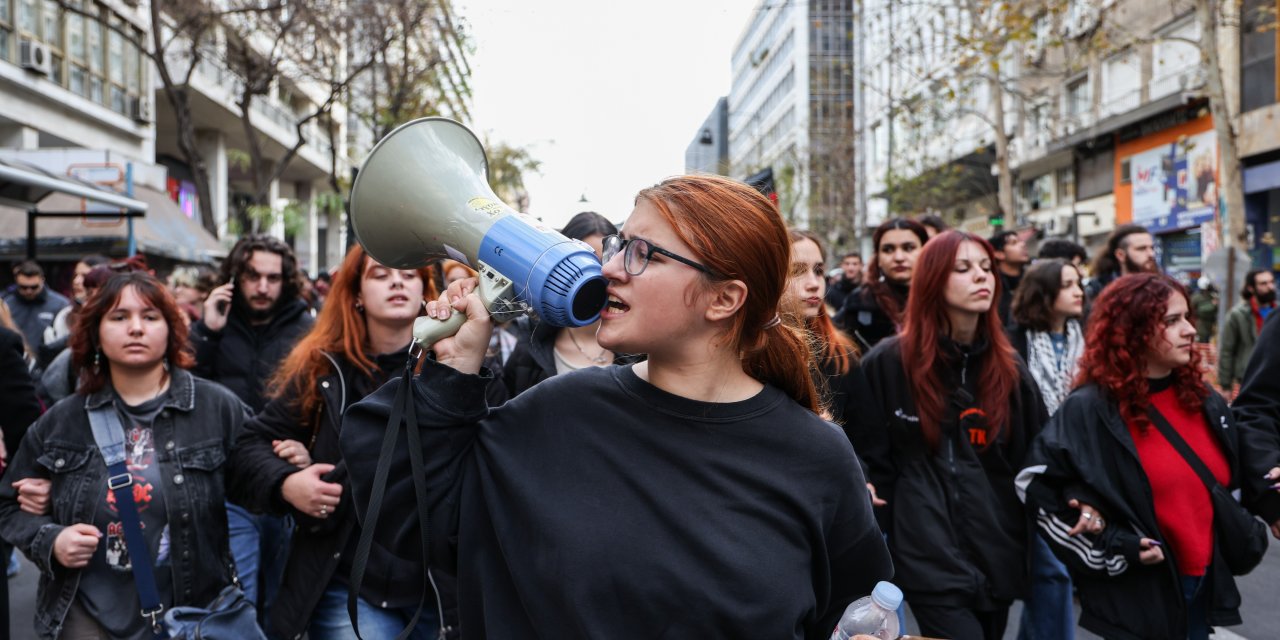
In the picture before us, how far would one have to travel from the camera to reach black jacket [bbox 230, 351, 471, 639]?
2.83 m

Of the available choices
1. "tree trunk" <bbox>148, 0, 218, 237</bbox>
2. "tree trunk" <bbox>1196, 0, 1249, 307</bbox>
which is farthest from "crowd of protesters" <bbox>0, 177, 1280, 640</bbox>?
"tree trunk" <bbox>148, 0, 218, 237</bbox>

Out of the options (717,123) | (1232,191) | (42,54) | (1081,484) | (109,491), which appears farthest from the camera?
(717,123)

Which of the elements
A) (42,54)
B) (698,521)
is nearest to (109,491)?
(698,521)

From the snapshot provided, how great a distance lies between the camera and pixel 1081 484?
3.20m

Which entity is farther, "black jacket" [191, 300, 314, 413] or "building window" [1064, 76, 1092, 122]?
"building window" [1064, 76, 1092, 122]

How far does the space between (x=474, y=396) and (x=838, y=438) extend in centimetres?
66

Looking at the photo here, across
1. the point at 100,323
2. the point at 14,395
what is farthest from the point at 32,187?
the point at 100,323

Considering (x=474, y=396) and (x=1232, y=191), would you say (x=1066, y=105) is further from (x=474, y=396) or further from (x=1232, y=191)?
(x=474, y=396)

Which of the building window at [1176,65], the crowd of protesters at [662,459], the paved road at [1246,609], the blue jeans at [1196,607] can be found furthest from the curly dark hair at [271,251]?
the building window at [1176,65]

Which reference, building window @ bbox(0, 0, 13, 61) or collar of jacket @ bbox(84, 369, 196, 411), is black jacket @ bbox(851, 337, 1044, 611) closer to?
collar of jacket @ bbox(84, 369, 196, 411)

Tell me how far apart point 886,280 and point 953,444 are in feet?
6.65

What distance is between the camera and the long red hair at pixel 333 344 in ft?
10.1

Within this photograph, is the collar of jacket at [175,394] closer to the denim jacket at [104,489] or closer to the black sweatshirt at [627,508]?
the denim jacket at [104,489]

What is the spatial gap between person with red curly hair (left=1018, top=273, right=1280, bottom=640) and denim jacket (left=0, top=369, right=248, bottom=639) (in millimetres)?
2605
